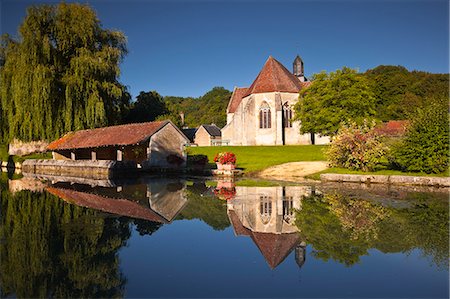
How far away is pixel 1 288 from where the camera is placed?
455 cm

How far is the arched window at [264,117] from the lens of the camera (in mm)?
44938

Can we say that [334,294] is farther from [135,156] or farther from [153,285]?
[135,156]

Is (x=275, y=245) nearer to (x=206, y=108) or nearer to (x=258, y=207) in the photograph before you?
(x=258, y=207)

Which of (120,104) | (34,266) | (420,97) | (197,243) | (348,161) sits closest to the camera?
(34,266)

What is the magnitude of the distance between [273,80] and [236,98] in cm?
1115

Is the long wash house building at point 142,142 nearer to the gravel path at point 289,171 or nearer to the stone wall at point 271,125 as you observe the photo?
the gravel path at point 289,171

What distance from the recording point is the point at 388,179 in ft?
53.1

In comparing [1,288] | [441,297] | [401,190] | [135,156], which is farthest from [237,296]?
[135,156]

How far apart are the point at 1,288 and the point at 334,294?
420 cm

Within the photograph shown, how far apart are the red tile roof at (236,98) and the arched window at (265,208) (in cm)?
4338

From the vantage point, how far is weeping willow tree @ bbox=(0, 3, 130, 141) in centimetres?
2919

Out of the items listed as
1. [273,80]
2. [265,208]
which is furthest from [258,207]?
[273,80]

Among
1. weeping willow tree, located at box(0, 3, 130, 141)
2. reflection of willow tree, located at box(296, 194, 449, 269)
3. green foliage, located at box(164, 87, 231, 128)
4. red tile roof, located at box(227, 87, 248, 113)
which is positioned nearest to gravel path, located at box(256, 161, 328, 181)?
reflection of willow tree, located at box(296, 194, 449, 269)

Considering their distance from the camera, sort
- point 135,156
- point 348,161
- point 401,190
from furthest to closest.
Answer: point 135,156 < point 348,161 < point 401,190
